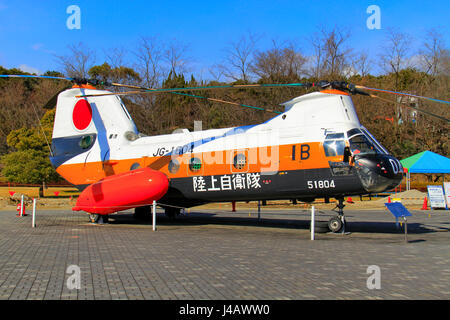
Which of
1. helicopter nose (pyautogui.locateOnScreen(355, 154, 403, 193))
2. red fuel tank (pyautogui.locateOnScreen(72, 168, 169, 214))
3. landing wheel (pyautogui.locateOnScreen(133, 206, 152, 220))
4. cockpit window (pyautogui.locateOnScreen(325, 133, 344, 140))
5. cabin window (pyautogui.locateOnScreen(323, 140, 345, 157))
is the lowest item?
landing wheel (pyautogui.locateOnScreen(133, 206, 152, 220))

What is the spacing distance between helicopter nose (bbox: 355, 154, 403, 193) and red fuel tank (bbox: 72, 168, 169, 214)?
24.4ft

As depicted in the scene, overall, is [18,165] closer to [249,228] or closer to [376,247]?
[249,228]

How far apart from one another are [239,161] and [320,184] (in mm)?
3263

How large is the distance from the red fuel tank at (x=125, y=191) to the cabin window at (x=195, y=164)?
3.94 feet

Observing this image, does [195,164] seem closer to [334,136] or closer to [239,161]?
[239,161]

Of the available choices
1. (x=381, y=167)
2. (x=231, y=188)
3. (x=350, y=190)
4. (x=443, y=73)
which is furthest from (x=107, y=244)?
(x=443, y=73)

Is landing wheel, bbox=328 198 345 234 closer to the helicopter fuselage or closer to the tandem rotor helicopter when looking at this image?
the tandem rotor helicopter

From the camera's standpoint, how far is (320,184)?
14789 mm

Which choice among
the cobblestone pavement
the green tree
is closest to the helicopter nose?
the cobblestone pavement

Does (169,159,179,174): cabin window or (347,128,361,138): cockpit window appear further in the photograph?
(169,159,179,174): cabin window

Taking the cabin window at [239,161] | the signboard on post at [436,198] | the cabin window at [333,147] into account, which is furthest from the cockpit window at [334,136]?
the signboard on post at [436,198]

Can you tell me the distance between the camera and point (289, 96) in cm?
4456

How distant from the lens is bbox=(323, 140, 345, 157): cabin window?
1454 cm

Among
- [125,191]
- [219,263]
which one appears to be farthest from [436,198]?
[219,263]
